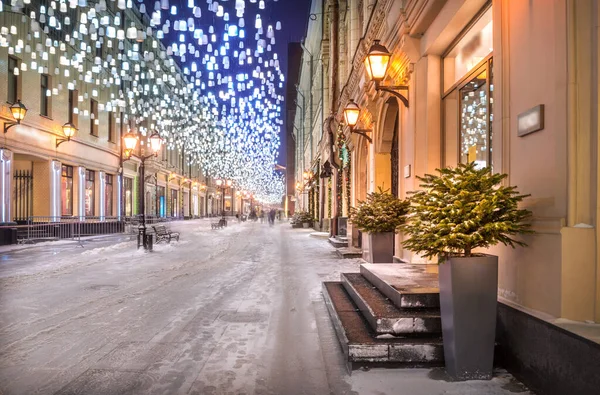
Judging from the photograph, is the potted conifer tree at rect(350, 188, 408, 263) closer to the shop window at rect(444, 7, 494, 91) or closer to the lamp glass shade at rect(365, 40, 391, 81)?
the lamp glass shade at rect(365, 40, 391, 81)

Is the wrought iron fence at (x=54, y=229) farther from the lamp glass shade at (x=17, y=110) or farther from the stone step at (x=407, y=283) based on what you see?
the stone step at (x=407, y=283)

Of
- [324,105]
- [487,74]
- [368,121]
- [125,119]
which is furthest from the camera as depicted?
[125,119]

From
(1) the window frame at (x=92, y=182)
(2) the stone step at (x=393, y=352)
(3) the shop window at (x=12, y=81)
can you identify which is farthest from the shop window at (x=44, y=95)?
(2) the stone step at (x=393, y=352)

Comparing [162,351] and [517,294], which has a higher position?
[517,294]

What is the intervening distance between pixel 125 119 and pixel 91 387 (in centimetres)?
3406

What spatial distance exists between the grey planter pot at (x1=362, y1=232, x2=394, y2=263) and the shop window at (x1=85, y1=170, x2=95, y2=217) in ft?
75.3

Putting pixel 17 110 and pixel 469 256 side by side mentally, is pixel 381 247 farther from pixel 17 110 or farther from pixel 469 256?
pixel 17 110

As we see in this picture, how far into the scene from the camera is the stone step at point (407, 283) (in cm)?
537

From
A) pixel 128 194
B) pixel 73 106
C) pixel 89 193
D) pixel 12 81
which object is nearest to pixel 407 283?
pixel 12 81

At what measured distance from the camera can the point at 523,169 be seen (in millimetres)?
4824

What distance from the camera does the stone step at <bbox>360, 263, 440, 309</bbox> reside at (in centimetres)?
537

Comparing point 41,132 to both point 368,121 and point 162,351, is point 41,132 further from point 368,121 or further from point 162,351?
point 162,351

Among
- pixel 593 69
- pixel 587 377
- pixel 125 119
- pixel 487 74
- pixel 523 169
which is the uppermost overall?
pixel 125 119

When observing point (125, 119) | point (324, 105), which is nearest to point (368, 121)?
point (324, 105)
